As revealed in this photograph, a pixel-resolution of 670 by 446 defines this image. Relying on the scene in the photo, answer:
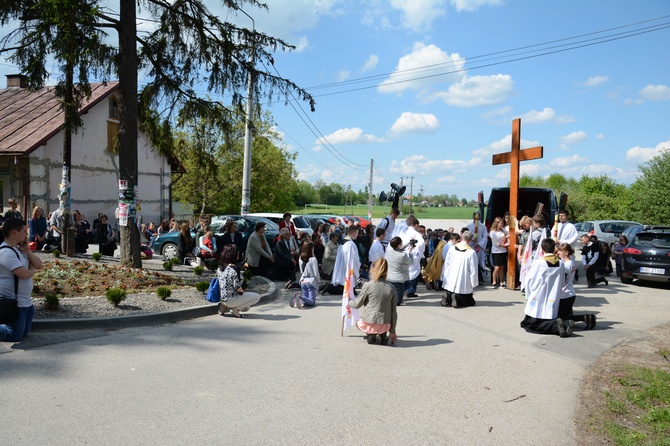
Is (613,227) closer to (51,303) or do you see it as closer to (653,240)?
(653,240)

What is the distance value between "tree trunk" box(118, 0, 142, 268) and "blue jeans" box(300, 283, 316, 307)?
4.60 m

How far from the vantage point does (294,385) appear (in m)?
5.72

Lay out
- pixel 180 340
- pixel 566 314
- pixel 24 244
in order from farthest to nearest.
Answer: pixel 566 314 → pixel 180 340 → pixel 24 244

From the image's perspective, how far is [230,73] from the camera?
13.9 m

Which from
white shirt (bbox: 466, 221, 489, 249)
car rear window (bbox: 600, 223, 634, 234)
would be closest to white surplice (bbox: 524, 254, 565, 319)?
white shirt (bbox: 466, 221, 489, 249)

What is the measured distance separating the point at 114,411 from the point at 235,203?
118 feet

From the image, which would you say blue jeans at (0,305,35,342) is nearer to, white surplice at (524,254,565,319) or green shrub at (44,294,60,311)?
green shrub at (44,294,60,311)

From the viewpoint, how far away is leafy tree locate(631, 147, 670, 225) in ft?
113

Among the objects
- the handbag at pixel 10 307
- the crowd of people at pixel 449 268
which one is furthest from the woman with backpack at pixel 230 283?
the handbag at pixel 10 307

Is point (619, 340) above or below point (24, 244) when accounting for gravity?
below

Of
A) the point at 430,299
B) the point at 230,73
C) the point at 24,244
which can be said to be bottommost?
the point at 430,299

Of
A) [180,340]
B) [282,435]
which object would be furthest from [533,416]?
[180,340]

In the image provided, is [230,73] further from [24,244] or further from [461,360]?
[461,360]

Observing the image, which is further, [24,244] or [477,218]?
[477,218]
